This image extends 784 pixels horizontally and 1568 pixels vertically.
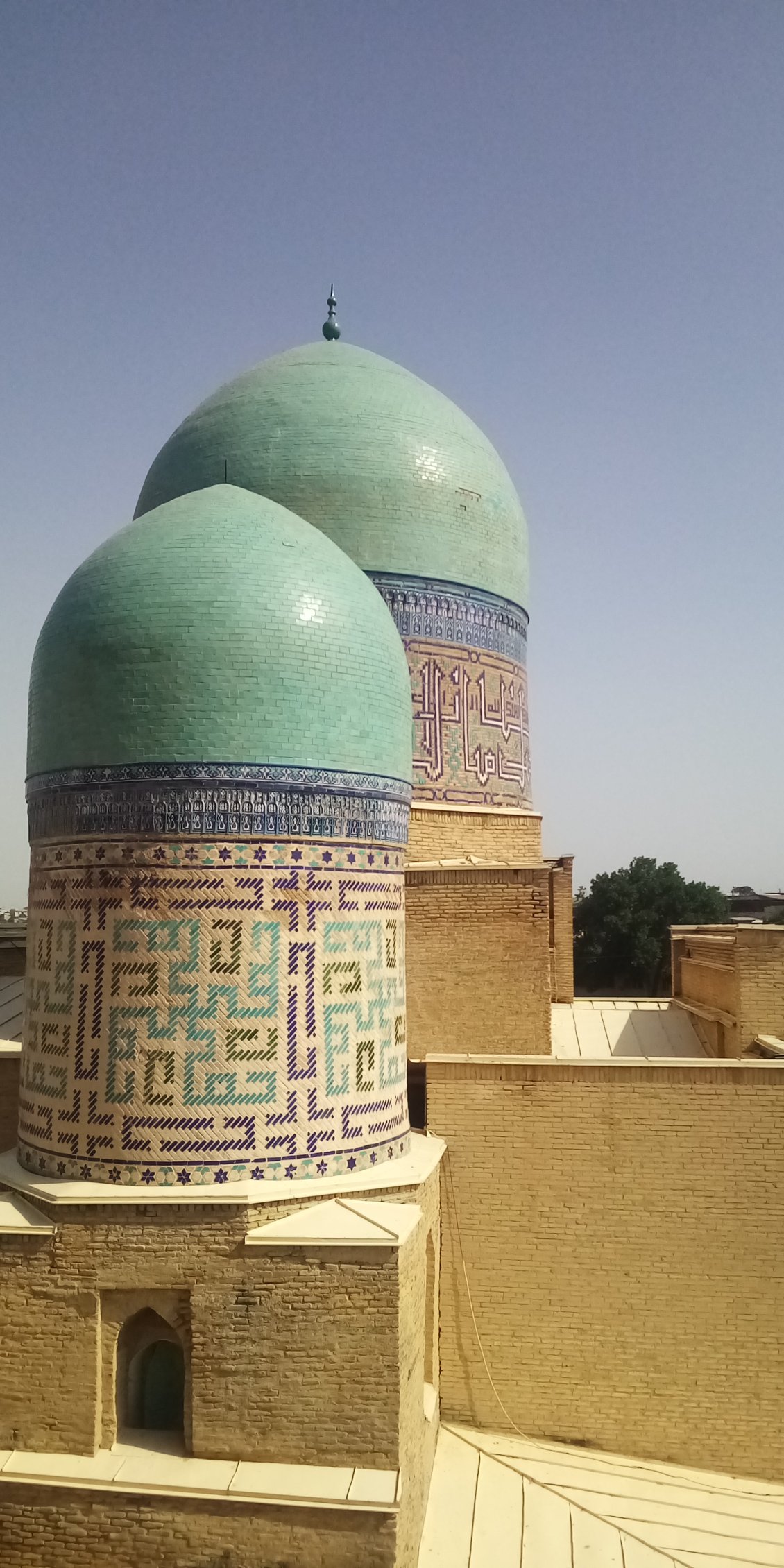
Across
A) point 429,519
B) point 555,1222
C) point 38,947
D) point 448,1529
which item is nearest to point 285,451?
point 429,519

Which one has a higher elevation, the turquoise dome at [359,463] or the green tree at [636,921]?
the turquoise dome at [359,463]

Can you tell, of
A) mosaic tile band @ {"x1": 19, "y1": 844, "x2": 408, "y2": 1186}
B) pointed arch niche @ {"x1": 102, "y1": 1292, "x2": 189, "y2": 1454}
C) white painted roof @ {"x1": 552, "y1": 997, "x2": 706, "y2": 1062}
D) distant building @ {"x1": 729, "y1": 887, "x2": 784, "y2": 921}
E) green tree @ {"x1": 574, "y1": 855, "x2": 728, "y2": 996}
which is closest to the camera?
pointed arch niche @ {"x1": 102, "y1": 1292, "x2": 189, "y2": 1454}

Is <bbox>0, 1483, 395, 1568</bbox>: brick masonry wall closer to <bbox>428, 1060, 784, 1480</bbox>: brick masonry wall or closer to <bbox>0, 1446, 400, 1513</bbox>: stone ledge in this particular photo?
<bbox>0, 1446, 400, 1513</bbox>: stone ledge

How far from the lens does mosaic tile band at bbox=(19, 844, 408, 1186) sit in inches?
238

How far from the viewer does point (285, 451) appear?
9.27 metres

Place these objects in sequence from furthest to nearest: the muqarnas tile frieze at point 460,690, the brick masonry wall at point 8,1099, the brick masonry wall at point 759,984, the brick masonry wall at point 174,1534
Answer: the muqarnas tile frieze at point 460,690
the brick masonry wall at point 759,984
the brick masonry wall at point 8,1099
the brick masonry wall at point 174,1534

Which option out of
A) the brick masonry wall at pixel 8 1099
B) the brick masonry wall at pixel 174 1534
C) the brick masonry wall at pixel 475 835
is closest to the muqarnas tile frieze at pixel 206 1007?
the brick masonry wall at pixel 8 1099

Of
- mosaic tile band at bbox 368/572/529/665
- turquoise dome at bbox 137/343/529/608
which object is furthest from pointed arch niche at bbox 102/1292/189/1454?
turquoise dome at bbox 137/343/529/608

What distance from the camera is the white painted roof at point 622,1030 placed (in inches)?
350

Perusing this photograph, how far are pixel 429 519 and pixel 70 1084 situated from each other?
539 centimetres

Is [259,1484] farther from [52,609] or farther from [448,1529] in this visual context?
[52,609]

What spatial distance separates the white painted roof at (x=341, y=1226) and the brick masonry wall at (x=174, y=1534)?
3.91 ft

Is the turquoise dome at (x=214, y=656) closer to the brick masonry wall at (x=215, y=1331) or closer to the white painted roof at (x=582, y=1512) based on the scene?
the brick masonry wall at (x=215, y=1331)

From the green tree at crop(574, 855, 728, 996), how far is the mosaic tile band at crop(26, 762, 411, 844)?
18.5m
